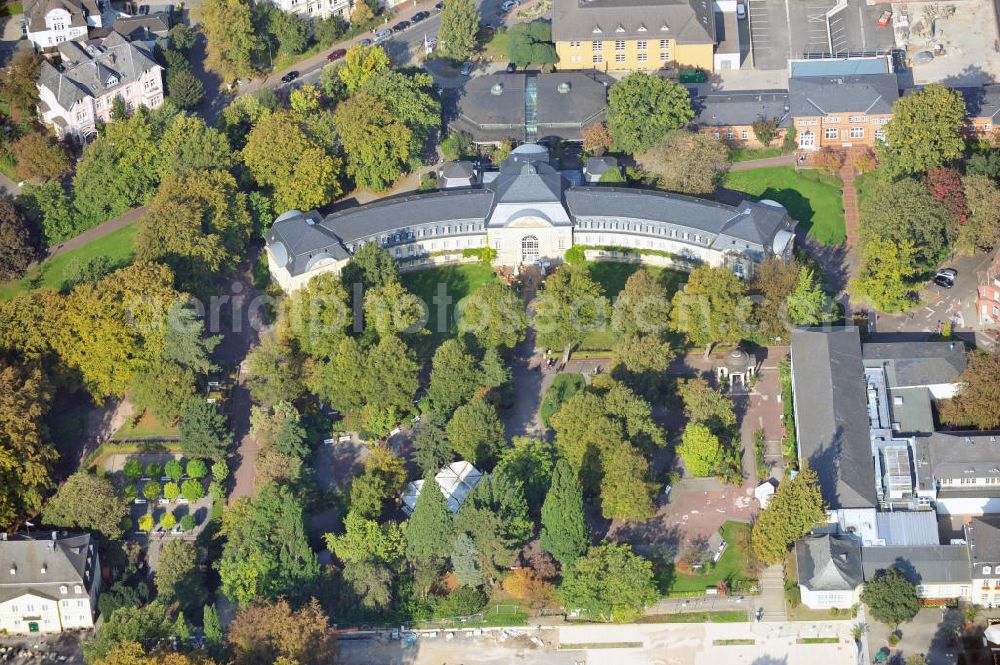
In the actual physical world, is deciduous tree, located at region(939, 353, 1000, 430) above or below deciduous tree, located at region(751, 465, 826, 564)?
above

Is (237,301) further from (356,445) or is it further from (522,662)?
(522,662)

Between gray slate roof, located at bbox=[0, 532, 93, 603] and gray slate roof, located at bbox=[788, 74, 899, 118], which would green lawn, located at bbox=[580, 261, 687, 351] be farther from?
gray slate roof, located at bbox=[0, 532, 93, 603]

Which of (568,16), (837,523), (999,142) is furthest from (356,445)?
(999,142)

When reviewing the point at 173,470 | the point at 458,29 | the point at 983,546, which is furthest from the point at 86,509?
the point at 983,546

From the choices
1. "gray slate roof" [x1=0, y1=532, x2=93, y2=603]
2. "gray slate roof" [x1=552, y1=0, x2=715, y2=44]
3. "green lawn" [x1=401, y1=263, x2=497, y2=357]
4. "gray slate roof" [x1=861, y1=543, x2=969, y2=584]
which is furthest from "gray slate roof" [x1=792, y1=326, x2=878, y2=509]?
"gray slate roof" [x1=0, y1=532, x2=93, y2=603]

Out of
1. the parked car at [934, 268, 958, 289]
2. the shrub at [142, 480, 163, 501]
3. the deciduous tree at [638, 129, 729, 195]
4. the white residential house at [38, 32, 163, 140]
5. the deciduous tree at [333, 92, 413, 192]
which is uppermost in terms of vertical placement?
the white residential house at [38, 32, 163, 140]

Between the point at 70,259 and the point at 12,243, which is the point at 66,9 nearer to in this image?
the point at 70,259
